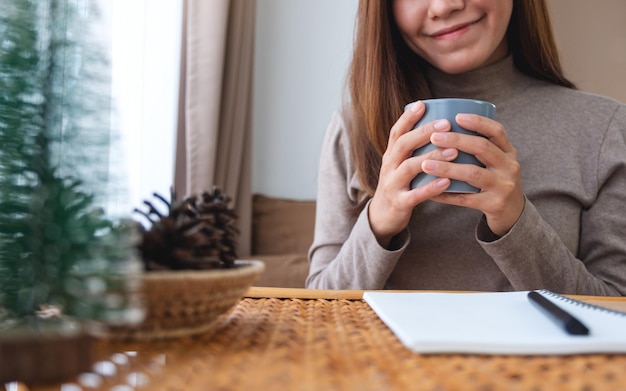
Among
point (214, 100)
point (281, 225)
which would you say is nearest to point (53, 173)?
point (214, 100)

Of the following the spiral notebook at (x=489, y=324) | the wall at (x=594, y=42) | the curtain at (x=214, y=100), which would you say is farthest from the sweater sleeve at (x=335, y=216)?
the wall at (x=594, y=42)

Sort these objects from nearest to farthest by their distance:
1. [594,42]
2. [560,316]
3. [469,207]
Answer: [560,316]
[469,207]
[594,42]

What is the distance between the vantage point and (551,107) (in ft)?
3.36

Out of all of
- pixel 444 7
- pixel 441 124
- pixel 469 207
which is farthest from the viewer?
pixel 444 7

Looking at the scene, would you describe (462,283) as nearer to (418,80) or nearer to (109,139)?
(418,80)

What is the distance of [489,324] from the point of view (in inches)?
17.7

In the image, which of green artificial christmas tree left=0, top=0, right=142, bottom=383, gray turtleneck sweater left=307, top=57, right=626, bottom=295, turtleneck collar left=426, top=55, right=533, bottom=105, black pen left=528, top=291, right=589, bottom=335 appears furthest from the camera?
turtleneck collar left=426, top=55, right=533, bottom=105

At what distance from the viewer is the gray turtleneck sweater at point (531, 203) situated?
90cm

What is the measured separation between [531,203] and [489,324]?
1.47 ft

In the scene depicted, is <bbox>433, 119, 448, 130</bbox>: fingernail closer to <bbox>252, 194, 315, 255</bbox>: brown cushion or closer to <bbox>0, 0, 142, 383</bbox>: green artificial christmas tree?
<bbox>0, 0, 142, 383</bbox>: green artificial christmas tree

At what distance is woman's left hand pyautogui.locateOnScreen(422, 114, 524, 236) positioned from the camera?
64cm

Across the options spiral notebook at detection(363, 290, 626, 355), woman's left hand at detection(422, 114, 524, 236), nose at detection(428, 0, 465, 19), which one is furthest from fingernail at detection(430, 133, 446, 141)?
nose at detection(428, 0, 465, 19)

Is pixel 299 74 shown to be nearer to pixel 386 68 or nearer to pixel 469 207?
pixel 386 68

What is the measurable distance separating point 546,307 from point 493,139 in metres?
0.24
